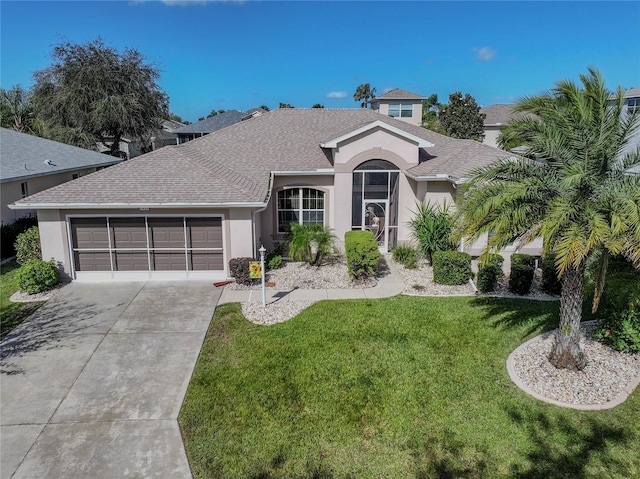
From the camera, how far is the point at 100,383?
9.01 m

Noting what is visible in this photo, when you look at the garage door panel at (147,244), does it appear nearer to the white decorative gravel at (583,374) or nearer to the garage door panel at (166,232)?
the garage door panel at (166,232)

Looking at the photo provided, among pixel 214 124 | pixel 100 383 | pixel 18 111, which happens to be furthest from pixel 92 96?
pixel 100 383


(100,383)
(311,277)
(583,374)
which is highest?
(311,277)

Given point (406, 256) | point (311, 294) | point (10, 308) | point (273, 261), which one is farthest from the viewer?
point (406, 256)

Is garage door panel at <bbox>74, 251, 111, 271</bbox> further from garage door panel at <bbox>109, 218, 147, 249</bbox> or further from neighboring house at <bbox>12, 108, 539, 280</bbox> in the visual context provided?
garage door panel at <bbox>109, 218, 147, 249</bbox>

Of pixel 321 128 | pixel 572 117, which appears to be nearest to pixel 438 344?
pixel 572 117

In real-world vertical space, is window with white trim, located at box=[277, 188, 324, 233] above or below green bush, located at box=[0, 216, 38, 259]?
above

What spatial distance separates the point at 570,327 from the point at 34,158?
25007 mm

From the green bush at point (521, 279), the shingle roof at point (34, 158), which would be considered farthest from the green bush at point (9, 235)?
the green bush at point (521, 279)

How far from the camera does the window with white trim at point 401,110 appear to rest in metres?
34.0

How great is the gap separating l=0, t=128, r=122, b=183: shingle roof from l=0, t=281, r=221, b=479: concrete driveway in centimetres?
945

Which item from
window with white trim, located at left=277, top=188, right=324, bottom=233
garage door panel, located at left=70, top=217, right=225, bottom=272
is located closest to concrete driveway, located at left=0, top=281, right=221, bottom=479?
garage door panel, located at left=70, top=217, right=225, bottom=272

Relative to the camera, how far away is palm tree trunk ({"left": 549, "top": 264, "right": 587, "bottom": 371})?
350 inches

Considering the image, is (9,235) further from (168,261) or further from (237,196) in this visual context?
(237,196)
